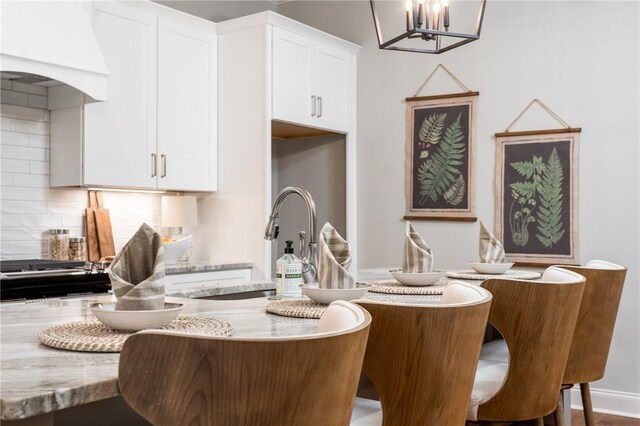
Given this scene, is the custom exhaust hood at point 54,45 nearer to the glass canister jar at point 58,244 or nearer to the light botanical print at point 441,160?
the glass canister jar at point 58,244

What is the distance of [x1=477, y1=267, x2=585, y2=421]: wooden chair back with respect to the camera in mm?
1897

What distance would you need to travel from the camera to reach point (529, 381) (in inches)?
75.7

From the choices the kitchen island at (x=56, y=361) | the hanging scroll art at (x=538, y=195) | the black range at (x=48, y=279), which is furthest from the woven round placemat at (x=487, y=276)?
the black range at (x=48, y=279)

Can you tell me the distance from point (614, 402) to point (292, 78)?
280 cm

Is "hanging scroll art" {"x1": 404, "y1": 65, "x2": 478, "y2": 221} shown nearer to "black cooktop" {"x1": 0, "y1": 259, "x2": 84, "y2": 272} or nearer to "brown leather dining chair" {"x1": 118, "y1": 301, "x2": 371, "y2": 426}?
"black cooktop" {"x1": 0, "y1": 259, "x2": 84, "y2": 272}

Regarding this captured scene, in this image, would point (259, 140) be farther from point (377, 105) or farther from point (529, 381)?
point (529, 381)

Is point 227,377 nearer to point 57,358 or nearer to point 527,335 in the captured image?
point 57,358

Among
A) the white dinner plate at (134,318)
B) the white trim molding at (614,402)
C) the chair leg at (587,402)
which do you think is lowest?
the white trim molding at (614,402)

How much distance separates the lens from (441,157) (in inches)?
184

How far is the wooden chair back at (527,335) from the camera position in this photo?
1897mm

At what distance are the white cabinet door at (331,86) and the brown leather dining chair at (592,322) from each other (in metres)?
2.68

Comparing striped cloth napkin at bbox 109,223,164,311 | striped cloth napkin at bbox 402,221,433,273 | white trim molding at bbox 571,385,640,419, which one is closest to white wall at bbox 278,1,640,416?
white trim molding at bbox 571,385,640,419

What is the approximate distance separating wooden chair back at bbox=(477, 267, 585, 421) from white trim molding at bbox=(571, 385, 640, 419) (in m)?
2.39

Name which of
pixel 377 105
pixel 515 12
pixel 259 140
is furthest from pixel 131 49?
pixel 515 12
